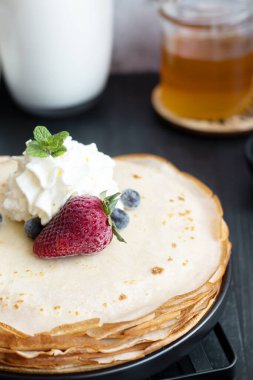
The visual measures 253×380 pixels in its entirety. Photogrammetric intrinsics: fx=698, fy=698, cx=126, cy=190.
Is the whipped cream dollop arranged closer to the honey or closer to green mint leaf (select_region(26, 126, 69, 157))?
green mint leaf (select_region(26, 126, 69, 157))

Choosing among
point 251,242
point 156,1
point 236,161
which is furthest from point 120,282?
point 156,1

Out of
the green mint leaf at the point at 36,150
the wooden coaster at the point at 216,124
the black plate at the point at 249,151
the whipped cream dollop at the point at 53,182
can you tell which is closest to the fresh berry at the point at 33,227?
the whipped cream dollop at the point at 53,182

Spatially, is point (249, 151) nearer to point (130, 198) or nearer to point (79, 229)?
point (130, 198)

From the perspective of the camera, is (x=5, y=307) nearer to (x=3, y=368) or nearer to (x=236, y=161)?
(x=3, y=368)

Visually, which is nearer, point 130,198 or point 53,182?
point 53,182

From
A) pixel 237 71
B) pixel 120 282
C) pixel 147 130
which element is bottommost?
pixel 147 130

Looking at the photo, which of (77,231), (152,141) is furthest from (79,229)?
(152,141)
